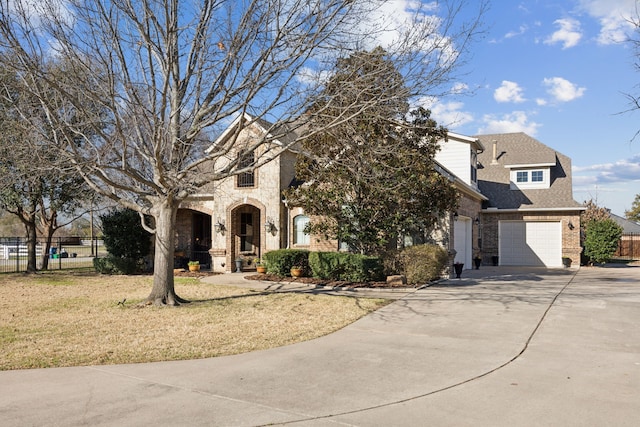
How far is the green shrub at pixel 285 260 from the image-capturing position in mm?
17984

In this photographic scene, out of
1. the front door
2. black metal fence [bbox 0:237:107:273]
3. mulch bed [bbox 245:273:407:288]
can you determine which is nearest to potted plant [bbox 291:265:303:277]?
mulch bed [bbox 245:273:407:288]

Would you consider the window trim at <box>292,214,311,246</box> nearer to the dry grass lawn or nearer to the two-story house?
the two-story house

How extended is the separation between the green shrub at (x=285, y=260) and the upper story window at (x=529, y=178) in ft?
46.9

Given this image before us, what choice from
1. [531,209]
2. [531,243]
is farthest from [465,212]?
[531,243]

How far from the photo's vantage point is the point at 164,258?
12.0 metres

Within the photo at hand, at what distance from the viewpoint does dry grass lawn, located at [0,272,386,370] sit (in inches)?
297

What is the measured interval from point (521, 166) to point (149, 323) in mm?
22492

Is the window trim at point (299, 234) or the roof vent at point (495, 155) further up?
the roof vent at point (495, 155)

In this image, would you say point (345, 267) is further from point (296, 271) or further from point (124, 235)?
point (124, 235)

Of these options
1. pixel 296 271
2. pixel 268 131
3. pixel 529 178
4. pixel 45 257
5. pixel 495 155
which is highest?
pixel 495 155

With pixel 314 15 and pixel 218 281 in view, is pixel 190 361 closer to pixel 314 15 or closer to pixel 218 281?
pixel 314 15

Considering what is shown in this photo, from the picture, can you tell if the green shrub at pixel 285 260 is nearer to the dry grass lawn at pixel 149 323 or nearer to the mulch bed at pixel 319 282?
the mulch bed at pixel 319 282

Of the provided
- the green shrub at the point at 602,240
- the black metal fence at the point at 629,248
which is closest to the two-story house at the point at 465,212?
the green shrub at the point at 602,240

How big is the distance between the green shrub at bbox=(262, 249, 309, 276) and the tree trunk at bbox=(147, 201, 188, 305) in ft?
20.5
